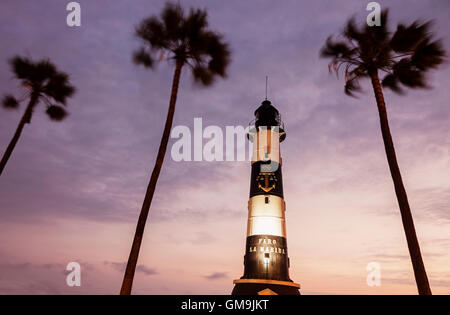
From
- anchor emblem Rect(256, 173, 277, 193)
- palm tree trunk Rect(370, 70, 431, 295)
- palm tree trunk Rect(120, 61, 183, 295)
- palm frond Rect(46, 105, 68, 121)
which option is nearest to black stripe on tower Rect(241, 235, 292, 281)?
anchor emblem Rect(256, 173, 277, 193)

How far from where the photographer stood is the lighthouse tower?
2350cm

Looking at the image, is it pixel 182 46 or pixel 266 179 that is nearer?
pixel 182 46

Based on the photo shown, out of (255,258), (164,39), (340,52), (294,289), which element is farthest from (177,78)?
(294,289)

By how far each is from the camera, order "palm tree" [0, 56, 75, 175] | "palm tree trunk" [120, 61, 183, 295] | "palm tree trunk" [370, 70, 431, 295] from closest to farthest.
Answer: "palm tree trunk" [370, 70, 431, 295] → "palm tree trunk" [120, 61, 183, 295] → "palm tree" [0, 56, 75, 175]

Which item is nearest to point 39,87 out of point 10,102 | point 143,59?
point 10,102

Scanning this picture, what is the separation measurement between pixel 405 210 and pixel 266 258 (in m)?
13.9

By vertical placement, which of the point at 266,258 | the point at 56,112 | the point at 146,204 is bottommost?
the point at 146,204

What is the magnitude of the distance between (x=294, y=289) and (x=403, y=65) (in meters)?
Answer: 17.5

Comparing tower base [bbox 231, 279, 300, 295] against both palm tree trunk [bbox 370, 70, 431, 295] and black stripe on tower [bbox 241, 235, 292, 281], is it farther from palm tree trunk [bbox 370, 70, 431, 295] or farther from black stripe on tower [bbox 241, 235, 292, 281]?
palm tree trunk [bbox 370, 70, 431, 295]

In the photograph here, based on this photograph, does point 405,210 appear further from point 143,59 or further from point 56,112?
point 56,112

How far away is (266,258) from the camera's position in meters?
24.2
